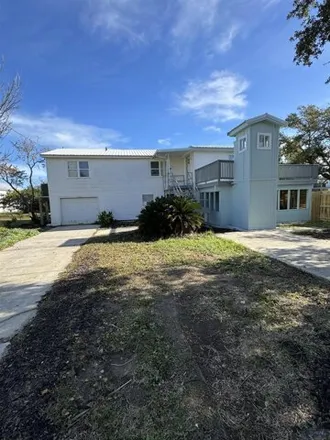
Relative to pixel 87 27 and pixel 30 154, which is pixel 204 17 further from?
pixel 30 154

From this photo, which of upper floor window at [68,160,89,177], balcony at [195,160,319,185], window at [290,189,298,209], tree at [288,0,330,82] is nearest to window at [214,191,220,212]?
balcony at [195,160,319,185]

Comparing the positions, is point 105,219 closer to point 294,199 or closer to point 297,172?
point 294,199

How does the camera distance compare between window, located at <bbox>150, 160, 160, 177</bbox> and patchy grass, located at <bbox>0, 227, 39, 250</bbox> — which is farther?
window, located at <bbox>150, 160, 160, 177</bbox>

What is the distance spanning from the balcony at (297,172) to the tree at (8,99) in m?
14.2

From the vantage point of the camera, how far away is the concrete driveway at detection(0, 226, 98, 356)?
368cm

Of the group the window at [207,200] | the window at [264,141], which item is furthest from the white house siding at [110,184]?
the window at [264,141]

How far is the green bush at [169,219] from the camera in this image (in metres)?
10.4

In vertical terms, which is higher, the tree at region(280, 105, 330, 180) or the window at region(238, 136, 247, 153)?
the tree at region(280, 105, 330, 180)

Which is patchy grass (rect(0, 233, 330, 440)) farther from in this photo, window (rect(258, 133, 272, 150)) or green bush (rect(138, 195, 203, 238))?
window (rect(258, 133, 272, 150))

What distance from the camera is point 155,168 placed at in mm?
19078

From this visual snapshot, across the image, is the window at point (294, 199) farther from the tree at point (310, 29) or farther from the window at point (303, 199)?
the tree at point (310, 29)

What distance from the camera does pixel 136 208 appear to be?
61.9 feet


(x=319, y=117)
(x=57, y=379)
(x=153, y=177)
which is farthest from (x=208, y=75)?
(x=319, y=117)

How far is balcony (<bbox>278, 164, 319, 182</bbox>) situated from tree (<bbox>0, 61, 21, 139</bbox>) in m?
14.2
